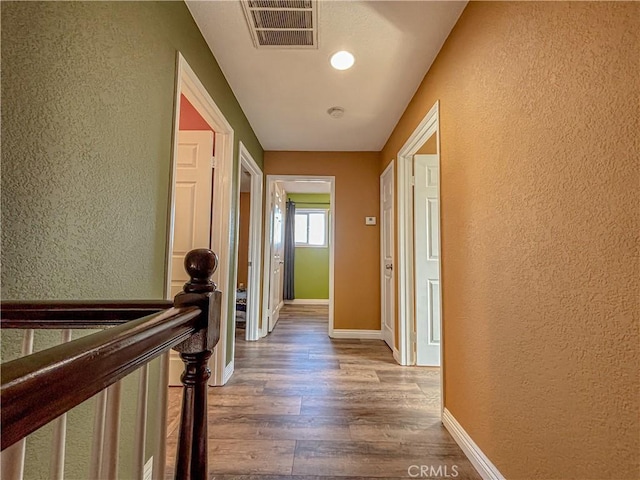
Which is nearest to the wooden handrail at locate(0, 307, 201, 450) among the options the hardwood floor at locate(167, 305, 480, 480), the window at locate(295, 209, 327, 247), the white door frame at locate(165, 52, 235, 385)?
the hardwood floor at locate(167, 305, 480, 480)

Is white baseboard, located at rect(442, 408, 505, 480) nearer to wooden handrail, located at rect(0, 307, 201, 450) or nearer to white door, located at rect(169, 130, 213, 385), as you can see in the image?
wooden handrail, located at rect(0, 307, 201, 450)

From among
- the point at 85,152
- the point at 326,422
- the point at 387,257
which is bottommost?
the point at 326,422

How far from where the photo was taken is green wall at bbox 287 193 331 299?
6.51m

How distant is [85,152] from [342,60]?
65.1 inches

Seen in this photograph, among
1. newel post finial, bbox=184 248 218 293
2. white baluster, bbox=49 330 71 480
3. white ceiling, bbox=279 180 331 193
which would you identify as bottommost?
white baluster, bbox=49 330 71 480

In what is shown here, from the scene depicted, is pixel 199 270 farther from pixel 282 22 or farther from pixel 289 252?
pixel 289 252

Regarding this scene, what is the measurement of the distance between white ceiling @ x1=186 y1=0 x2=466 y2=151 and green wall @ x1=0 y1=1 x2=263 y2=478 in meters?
0.48

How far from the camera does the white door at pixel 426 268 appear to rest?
2.79 m

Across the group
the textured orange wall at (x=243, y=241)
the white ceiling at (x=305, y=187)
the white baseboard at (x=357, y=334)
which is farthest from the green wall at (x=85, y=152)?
the white ceiling at (x=305, y=187)

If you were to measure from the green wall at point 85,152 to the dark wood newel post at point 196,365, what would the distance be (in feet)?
1.58

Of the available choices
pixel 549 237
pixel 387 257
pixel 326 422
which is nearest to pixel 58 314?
pixel 549 237

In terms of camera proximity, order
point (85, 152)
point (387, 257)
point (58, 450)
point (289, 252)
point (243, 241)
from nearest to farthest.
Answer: point (58, 450) → point (85, 152) → point (387, 257) → point (243, 241) → point (289, 252)

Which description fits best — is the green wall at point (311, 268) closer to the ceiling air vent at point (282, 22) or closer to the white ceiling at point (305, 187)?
the white ceiling at point (305, 187)

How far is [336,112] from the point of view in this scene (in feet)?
9.02
